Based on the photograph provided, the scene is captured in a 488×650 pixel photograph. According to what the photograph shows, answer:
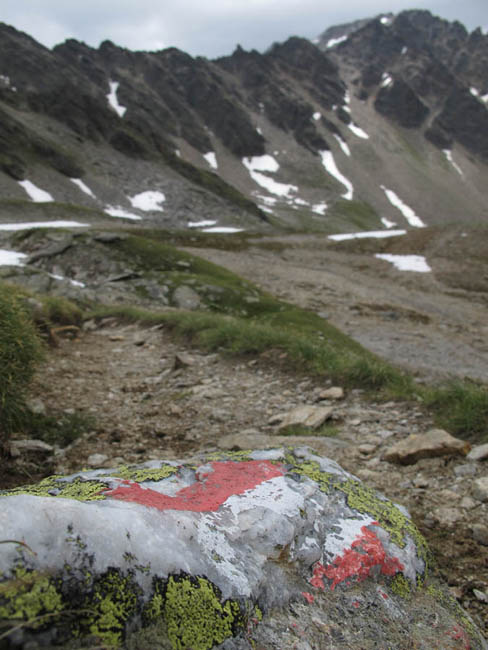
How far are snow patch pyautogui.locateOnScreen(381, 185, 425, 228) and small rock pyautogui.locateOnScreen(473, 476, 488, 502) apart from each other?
584ft

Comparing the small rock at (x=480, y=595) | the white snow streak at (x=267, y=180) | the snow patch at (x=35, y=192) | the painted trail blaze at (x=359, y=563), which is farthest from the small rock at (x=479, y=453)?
the white snow streak at (x=267, y=180)

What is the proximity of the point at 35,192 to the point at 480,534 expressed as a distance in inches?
4254

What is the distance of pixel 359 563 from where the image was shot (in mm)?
2539

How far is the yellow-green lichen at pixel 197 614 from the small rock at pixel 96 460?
3.66m

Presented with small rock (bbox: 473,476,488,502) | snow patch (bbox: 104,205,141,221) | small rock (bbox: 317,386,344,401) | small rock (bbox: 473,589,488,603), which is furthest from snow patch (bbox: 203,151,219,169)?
small rock (bbox: 473,589,488,603)

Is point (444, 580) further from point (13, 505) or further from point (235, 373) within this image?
point (235, 373)

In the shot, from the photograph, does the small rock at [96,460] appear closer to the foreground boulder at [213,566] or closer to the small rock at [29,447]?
the small rock at [29,447]

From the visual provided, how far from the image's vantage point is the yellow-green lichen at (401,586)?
254 cm

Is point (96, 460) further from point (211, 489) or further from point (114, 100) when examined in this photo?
point (114, 100)

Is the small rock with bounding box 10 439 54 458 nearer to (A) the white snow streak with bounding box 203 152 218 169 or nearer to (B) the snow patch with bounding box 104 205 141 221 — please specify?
(B) the snow patch with bounding box 104 205 141 221

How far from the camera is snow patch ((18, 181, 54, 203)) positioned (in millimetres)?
91706

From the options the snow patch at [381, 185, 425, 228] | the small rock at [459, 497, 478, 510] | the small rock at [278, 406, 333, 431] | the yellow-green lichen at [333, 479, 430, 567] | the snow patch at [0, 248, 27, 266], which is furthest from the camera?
the snow patch at [381, 185, 425, 228]

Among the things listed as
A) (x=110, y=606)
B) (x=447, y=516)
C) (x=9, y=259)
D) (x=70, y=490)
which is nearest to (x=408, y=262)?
(x=9, y=259)

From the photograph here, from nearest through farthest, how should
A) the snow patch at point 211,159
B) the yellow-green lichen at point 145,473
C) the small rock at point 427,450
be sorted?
the yellow-green lichen at point 145,473 < the small rock at point 427,450 < the snow patch at point 211,159
